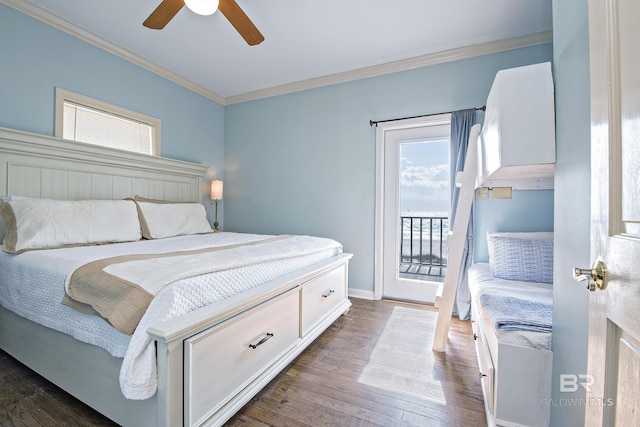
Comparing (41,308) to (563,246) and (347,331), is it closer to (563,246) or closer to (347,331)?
(347,331)

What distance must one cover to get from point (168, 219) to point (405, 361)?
98.2 inches

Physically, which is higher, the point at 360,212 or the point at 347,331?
the point at 360,212

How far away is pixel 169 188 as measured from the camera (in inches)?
131

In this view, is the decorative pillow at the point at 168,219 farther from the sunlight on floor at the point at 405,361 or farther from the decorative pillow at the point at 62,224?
the sunlight on floor at the point at 405,361

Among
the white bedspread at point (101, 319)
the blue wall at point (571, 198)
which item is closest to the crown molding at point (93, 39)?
the white bedspread at point (101, 319)

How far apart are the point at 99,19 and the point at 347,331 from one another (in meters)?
3.51

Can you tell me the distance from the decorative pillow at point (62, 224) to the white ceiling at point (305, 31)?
65.0 inches

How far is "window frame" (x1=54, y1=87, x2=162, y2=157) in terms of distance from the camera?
2467mm

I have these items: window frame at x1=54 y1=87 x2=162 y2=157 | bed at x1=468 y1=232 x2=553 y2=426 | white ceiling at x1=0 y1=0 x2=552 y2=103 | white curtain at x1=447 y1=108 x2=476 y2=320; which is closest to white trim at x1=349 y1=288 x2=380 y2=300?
white curtain at x1=447 y1=108 x2=476 y2=320

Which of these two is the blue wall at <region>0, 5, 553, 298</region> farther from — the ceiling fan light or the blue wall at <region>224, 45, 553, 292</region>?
the ceiling fan light

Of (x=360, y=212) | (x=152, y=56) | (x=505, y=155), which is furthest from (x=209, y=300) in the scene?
(x=152, y=56)

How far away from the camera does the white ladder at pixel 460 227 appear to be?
1896 mm

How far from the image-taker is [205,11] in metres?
1.88

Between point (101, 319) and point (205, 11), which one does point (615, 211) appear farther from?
point (205, 11)
